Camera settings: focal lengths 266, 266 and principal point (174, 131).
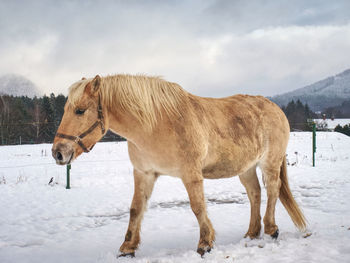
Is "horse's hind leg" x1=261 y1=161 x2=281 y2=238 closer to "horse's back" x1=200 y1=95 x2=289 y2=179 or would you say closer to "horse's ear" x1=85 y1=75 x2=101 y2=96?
"horse's back" x1=200 y1=95 x2=289 y2=179

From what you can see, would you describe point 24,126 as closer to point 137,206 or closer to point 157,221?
point 157,221

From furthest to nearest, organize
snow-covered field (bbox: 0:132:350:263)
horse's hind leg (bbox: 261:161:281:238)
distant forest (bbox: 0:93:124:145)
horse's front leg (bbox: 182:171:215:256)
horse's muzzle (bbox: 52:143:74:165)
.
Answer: distant forest (bbox: 0:93:124:145) → horse's hind leg (bbox: 261:161:281:238) → snow-covered field (bbox: 0:132:350:263) → horse's front leg (bbox: 182:171:215:256) → horse's muzzle (bbox: 52:143:74:165)

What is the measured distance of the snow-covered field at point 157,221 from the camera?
3244 millimetres

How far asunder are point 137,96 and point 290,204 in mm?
2867

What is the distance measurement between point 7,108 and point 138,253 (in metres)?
42.3

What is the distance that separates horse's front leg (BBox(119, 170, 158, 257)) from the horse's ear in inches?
43.7

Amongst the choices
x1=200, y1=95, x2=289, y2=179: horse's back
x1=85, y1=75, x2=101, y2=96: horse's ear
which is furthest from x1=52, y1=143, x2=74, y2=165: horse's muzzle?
x1=200, y1=95, x2=289, y2=179: horse's back

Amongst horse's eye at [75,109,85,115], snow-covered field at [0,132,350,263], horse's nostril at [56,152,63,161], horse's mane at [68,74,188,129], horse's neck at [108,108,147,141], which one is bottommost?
snow-covered field at [0,132,350,263]

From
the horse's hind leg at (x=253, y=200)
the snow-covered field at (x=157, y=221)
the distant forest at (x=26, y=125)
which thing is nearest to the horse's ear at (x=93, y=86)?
the snow-covered field at (x=157, y=221)

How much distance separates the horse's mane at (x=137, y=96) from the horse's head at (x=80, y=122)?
25 mm

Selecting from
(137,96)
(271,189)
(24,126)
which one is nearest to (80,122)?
(137,96)

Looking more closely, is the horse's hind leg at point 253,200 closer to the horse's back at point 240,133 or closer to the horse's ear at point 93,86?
the horse's back at point 240,133

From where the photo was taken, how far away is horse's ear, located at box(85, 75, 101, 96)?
2.88 m

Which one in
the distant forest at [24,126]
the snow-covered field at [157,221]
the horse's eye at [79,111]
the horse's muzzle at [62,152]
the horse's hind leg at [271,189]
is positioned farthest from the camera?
the distant forest at [24,126]
